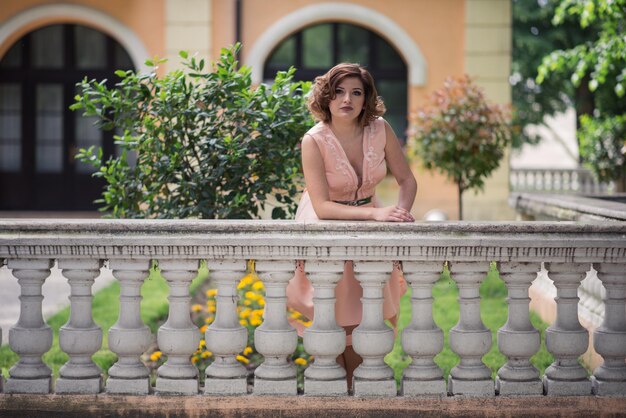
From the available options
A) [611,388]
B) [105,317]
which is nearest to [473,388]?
[611,388]

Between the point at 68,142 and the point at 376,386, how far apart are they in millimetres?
13313

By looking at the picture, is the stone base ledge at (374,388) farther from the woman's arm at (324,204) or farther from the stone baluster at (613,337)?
the stone baluster at (613,337)

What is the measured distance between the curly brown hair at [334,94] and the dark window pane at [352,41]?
11332 mm

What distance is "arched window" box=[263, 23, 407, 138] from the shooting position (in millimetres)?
15094

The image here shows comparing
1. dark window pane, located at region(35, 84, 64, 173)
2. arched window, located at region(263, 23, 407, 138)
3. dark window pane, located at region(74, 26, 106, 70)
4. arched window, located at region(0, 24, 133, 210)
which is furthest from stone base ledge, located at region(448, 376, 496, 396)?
dark window pane, located at region(35, 84, 64, 173)

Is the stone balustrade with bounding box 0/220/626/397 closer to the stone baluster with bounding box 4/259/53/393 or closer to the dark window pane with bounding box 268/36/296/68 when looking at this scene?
the stone baluster with bounding box 4/259/53/393

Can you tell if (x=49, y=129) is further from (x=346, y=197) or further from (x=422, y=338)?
(x=422, y=338)

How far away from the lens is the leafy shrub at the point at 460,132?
10414 millimetres

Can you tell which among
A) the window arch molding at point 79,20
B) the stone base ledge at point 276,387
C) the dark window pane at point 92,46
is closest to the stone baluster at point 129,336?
the stone base ledge at point 276,387

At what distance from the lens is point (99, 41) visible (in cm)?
1553

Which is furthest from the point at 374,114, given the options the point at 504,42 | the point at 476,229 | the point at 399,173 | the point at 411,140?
the point at 504,42

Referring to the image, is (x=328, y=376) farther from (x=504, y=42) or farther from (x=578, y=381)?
(x=504, y=42)

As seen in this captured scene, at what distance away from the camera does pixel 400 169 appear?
160 inches

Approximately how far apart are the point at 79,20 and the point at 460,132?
7652 mm
